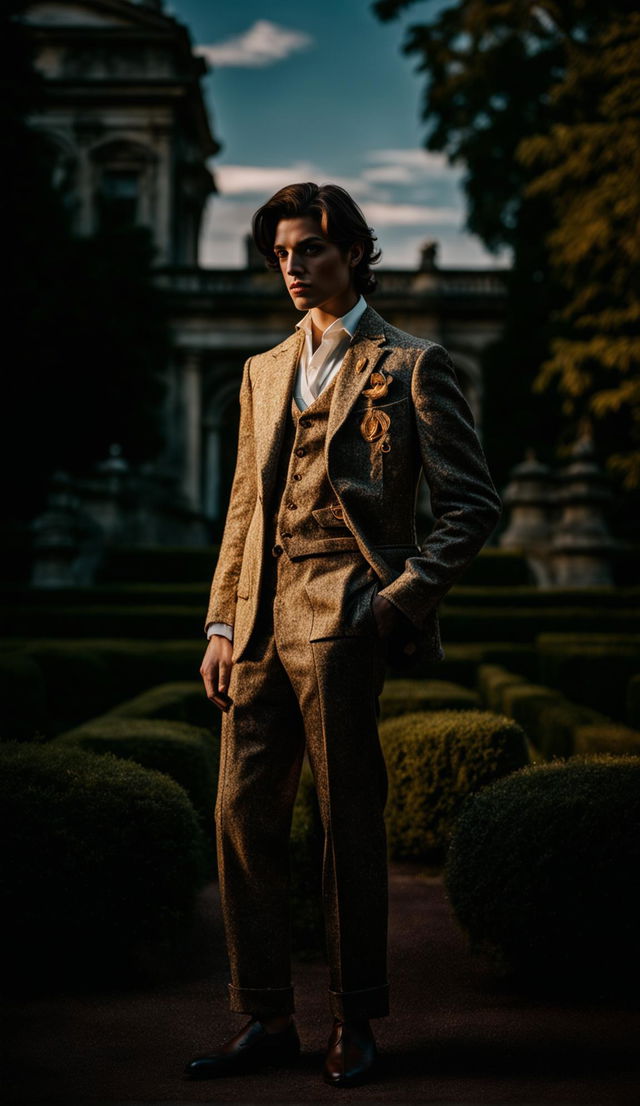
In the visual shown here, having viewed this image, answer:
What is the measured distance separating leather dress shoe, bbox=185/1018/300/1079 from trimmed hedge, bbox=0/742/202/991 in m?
0.93

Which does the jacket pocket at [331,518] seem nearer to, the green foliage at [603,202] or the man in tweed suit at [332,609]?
the man in tweed suit at [332,609]

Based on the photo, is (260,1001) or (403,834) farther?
(403,834)

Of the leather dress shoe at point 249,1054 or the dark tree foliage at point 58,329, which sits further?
the dark tree foliage at point 58,329

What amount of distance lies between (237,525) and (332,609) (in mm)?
483

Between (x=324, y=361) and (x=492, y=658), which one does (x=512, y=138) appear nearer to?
(x=492, y=658)

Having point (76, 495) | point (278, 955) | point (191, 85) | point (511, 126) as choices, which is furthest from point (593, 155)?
point (191, 85)

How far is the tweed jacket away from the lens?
2.76m

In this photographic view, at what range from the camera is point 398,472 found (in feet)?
9.46

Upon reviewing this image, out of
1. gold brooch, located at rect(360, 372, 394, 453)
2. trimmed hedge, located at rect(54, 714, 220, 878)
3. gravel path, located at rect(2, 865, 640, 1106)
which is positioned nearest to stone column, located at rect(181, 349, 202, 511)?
trimmed hedge, located at rect(54, 714, 220, 878)

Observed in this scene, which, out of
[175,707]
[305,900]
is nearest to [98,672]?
[175,707]

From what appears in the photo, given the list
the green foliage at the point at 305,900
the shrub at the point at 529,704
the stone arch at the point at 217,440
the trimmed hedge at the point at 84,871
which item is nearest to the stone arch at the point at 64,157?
the stone arch at the point at 217,440

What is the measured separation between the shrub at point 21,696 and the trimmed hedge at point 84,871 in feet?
11.1

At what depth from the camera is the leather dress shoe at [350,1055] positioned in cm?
263

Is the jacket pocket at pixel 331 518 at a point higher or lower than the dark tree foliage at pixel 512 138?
lower
